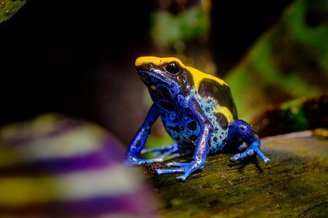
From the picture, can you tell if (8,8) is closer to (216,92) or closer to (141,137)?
(141,137)

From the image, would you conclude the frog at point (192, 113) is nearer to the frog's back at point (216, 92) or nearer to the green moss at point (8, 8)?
the frog's back at point (216, 92)

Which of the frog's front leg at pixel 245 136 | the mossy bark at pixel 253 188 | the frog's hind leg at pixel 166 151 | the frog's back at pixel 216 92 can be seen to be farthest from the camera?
the frog's hind leg at pixel 166 151

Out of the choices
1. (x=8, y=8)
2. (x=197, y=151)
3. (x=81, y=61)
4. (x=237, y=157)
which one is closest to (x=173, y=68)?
(x=197, y=151)

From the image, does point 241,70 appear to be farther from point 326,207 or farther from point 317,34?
point 326,207

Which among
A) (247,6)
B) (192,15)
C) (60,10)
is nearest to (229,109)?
(192,15)

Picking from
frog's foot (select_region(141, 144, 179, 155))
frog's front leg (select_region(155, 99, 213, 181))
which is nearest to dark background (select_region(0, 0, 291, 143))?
frog's foot (select_region(141, 144, 179, 155))

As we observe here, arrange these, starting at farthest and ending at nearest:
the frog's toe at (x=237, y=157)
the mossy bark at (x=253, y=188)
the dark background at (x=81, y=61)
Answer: the dark background at (x=81, y=61) < the frog's toe at (x=237, y=157) < the mossy bark at (x=253, y=188)

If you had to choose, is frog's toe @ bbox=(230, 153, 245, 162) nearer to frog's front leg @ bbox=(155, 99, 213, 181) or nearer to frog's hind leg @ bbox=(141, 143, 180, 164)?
frog's front leg @ bbox=(155, 99, 213, 181)

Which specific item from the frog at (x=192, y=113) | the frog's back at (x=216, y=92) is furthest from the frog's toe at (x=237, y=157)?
the frog's back at (x=216, y=92)
